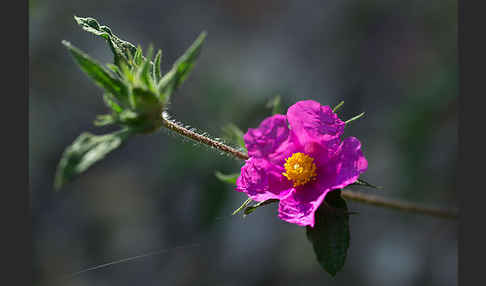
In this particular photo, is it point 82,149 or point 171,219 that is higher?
point 82,149

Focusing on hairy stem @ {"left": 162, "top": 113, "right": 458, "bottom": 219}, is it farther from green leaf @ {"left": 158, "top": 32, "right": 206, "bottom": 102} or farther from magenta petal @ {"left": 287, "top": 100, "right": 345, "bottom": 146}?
magenta petal @ {"left": 287, "top": 100, "right": 345, "bottom": 146}

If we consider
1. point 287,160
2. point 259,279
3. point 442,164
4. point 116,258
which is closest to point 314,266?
point 259,279

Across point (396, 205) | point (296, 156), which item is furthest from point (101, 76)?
point (396, 205)

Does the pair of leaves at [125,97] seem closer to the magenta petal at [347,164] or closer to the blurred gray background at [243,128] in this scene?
the magenta petal at [347,164]

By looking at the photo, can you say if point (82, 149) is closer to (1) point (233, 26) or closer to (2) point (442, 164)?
(2) point (442, 164)

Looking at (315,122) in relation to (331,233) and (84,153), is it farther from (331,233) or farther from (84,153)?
(84,153)
